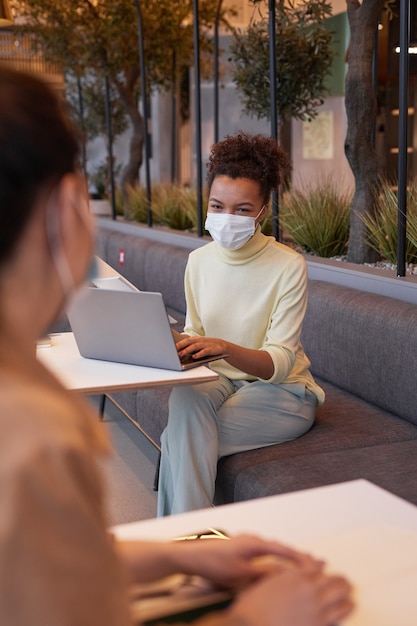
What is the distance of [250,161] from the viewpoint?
9.21ft

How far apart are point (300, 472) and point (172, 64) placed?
6.56m

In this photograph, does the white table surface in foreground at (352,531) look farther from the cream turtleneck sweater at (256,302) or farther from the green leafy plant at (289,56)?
the green leafy plant at (289,56)

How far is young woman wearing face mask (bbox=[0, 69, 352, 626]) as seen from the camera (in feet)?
2.05

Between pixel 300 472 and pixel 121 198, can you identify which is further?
pixel 121 198

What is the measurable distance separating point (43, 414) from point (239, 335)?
7.05 ft

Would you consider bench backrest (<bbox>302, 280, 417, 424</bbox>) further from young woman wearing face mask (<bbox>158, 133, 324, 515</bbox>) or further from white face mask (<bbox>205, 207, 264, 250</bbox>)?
white face mask (<bbox>205, 207, 264, 250</bbox>)

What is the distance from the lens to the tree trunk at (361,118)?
14.0 ft

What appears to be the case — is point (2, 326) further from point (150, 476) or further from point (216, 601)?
point (150, 476)

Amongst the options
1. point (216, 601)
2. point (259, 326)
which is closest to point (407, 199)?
point (259, 326)

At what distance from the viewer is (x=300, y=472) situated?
2.42 metres

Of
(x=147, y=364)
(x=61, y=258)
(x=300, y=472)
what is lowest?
(x=300, y=472)

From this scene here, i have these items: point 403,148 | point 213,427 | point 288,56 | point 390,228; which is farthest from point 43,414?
point 288,56

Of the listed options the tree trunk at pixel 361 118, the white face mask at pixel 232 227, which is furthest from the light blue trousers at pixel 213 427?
the tree trunk at pixel 361 118

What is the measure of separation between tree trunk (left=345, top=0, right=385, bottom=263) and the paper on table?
10.1 ft
